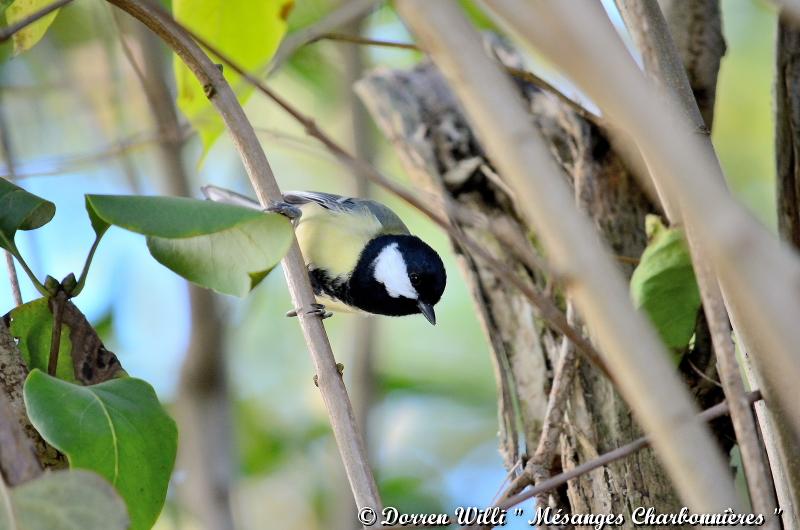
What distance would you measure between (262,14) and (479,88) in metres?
0.89

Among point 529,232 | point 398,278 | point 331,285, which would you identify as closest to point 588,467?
point 529,232

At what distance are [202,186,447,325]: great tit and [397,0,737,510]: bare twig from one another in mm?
1634

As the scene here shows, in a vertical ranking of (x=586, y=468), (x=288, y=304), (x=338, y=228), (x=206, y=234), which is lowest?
(x=586, y=468)

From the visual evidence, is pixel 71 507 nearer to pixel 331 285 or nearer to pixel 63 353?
pixel 63 353

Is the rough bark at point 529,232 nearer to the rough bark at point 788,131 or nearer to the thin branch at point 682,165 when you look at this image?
the rough bark at point 788,131

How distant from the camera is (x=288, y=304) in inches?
163

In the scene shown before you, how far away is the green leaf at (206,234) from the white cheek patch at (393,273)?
4.05ft

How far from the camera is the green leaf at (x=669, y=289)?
129 centimetres

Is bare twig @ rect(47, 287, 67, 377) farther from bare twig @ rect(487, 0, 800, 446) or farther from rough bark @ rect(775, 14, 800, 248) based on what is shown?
rough bark @ rect(775, 14, 800, 248)

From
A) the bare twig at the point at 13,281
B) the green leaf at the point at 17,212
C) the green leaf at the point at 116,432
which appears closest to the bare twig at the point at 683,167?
the green leaf at the point at 116,432

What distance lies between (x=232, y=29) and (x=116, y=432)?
673mm

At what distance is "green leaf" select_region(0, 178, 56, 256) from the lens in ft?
3.25

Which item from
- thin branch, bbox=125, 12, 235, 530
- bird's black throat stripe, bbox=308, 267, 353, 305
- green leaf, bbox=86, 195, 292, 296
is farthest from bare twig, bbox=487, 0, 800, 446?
bird's black throat stripe, bbox=308, 267, 353, 305

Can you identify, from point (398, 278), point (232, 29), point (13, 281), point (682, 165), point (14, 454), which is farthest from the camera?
point (398, 278)
